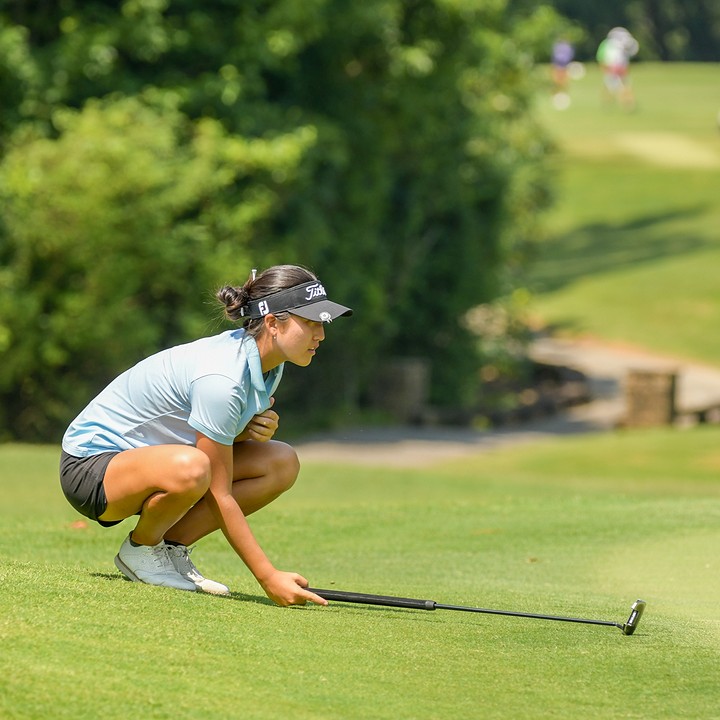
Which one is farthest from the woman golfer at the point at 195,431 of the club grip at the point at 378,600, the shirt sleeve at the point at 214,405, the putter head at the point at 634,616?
the putter head at the point at 634,616

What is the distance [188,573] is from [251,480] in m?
0.46

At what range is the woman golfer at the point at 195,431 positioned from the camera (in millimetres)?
5461

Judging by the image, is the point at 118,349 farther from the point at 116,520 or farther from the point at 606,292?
the point at 606,292

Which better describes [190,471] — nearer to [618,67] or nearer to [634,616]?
[634,616]

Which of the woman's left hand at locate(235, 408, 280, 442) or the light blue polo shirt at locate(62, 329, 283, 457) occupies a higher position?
the light blue polo shirt at locate(62, 329, 283, 457)

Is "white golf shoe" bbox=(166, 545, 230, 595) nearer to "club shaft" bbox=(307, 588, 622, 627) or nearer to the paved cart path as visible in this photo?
"club shaft" bbox=(307, 588, 622, 627)

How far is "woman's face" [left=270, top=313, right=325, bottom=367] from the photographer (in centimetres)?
554

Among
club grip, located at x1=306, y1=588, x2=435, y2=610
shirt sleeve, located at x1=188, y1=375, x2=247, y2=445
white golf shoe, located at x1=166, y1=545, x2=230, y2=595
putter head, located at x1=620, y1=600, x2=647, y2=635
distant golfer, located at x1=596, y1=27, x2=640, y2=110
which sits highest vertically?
distant golfer, located at x1=596, y1=27, x2=640, y2=110

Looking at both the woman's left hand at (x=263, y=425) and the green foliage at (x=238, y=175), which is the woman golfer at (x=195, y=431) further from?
the green foliage at (x=238, y=175)

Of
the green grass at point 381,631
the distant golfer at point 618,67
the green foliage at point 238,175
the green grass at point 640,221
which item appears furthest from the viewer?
the distant golfer at point 618,67

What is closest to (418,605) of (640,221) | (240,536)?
(240,536)

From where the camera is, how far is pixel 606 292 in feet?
125

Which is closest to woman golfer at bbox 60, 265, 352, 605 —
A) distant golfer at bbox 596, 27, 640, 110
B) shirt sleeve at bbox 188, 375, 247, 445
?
shirt sleeve at bbox 188, 375, 247, 445

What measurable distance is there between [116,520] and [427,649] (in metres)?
1.45
